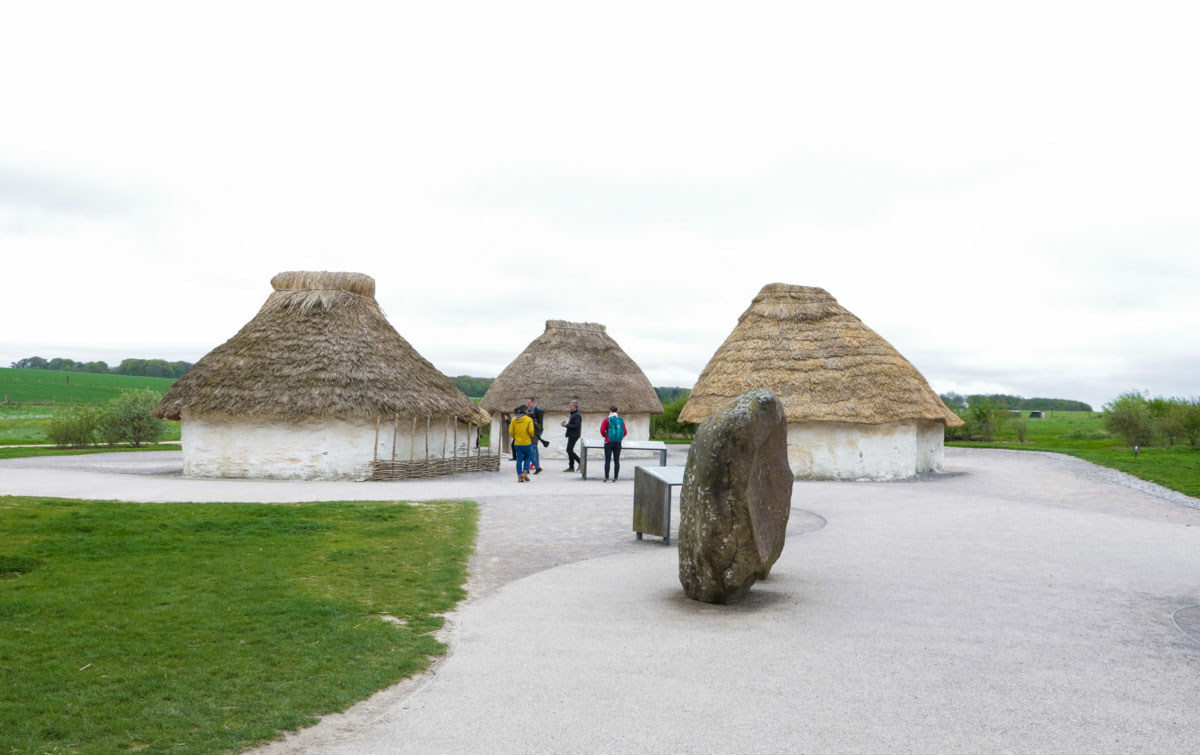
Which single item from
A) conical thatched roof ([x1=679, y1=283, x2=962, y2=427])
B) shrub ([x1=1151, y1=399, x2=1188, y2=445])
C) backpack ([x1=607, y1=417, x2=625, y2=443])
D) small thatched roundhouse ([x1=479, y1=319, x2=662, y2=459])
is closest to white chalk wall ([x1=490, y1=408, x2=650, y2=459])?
small thatched roundhouse ([x1=479, y1=319, x2=662, y2=459])

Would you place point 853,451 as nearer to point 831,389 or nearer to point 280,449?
point 831,389

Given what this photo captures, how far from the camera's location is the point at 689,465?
25.4 ft

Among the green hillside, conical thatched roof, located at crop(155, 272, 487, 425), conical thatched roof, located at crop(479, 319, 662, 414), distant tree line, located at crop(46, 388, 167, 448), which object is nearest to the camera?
conical thatched roof, located at crop(155, 272, 487, 425)

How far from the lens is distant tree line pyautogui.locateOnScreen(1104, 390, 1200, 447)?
39656 millimetres

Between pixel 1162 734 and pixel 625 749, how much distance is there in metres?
3.01

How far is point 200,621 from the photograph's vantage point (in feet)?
21.7

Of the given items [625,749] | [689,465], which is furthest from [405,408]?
[625,749]

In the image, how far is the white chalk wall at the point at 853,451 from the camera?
22156 mm

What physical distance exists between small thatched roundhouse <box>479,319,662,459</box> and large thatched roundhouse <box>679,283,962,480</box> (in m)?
7.15

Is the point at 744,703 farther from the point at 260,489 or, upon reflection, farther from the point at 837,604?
the point at 260,489

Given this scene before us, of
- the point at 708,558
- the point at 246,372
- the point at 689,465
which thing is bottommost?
the point at 708,558

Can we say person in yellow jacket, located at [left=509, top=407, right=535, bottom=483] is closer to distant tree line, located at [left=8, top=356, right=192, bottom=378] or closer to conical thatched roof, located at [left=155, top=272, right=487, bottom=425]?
conical thatched roof, located at [left=155, top=272, right=487, bottom=425]

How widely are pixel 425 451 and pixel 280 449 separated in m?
3.90

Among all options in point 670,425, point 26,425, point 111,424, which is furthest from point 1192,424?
point 26,425
